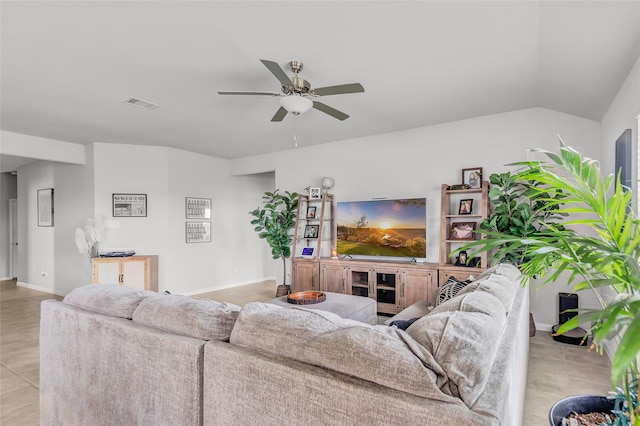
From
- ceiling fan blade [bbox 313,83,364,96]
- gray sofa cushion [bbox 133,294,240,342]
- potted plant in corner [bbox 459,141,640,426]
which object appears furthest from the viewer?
ceiling fan blade [bbox 313,83,364,96]

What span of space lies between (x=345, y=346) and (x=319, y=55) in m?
2.32

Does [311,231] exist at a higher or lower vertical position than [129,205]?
lower

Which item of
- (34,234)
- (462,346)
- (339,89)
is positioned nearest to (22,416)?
(462,346)

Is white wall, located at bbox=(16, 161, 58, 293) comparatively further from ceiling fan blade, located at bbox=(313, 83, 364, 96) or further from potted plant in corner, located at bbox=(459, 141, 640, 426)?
potted plant in corner, located at bbox=(459, 141, 640, 426)

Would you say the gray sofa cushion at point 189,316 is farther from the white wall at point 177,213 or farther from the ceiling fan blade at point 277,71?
the white wall at point 177,213

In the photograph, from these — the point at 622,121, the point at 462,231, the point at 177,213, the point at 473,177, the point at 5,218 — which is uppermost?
the point at 622,121

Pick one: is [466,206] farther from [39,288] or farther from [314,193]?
[39,288]

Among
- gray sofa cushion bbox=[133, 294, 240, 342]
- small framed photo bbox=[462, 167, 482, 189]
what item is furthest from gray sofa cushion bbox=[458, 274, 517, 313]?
small framed photo bbox=[462, 167, 482, 189]

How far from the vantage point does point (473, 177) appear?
14.0 feet

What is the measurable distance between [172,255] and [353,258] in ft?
10.5

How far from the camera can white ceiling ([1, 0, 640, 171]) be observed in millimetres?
2098

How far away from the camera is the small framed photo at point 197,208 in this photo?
6.15m

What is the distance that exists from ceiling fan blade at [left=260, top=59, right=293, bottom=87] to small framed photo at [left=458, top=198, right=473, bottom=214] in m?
2.80

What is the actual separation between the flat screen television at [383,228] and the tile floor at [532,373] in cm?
174
